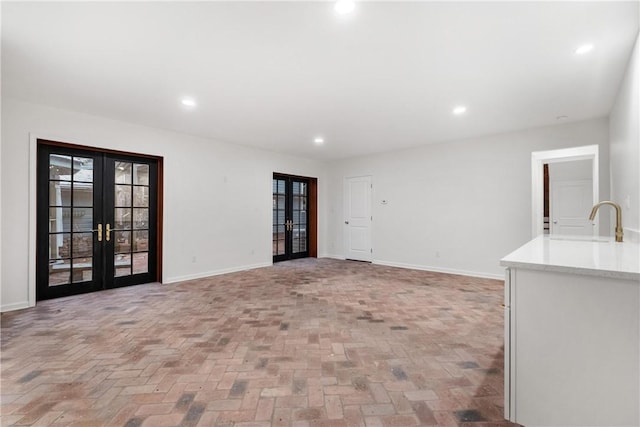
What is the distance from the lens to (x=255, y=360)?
225 cm

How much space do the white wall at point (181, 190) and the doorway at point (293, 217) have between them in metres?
0.24

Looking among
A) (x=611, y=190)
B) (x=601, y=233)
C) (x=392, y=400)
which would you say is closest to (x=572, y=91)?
(x=611, y=190)

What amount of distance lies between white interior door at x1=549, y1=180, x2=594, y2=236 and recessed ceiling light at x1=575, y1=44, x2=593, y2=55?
4131 millimetres

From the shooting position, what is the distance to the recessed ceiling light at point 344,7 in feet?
6.04

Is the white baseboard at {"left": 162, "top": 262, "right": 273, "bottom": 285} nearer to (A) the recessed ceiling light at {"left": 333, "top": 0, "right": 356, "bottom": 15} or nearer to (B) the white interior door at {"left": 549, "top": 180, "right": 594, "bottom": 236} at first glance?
(A) the recessed ceiling light at {"left": 333, "top": 0, "right": 356, "bottom": 15}

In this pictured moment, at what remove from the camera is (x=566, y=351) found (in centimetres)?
134

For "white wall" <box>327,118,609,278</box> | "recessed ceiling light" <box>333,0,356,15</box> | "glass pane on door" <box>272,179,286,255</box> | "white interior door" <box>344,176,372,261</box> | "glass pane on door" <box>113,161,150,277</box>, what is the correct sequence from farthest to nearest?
"white interior door" <box>344,176,372,261</box>, "glass pane on door" <box>272,179,286,255</box>, "white wall" <box>327,118,609,278</box>, "glass pane on door" <box>113,161,150,277</box>, "recessed ceiling light" <box>333,0,356,15</box>

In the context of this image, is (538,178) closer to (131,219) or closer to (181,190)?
(181,190)

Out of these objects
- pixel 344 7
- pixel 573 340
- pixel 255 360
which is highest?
pixel 344 7

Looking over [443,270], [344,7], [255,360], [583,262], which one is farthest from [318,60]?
[443,270]

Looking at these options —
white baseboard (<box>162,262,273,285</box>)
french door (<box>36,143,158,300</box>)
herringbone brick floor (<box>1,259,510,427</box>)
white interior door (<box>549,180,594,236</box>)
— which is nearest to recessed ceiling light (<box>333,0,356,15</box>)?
herringbone brick floor (<box>1,259,510,427</box>)

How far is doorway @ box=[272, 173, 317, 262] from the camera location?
265 inches

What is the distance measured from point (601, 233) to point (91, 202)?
725cm

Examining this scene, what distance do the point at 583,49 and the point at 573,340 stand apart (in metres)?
2.46
